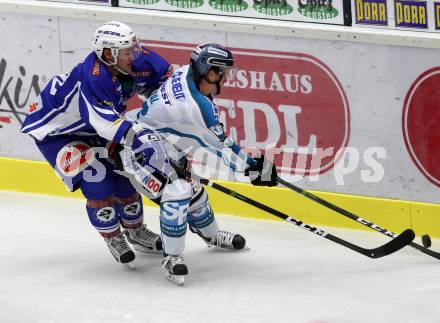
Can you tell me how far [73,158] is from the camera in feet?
20.7

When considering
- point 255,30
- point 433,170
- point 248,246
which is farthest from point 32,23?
point 433,170

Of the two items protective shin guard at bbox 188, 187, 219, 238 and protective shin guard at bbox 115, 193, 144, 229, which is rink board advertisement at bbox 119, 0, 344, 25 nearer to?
protective shin guard at bbox 188, 187, 219, 238

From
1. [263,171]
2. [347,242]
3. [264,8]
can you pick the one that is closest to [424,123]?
[347,242]

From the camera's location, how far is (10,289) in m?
6.11

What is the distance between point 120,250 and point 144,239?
34 cm

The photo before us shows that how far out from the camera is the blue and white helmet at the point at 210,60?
605 centimetres

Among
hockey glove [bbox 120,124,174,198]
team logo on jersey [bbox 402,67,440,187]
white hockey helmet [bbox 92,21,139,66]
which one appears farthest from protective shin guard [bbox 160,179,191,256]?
team logo on jersey [bbox 402,67,440,187]

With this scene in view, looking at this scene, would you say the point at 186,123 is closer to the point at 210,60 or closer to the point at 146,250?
the point at 210,60

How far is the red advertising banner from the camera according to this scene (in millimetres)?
7070

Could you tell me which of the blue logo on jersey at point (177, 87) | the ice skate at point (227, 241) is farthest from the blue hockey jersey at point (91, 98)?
the ice skate at point (227, 241)

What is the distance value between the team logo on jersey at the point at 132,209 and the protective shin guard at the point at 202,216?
0.29 m

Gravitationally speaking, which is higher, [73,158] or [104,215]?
[73,158]

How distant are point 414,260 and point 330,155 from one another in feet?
3.17

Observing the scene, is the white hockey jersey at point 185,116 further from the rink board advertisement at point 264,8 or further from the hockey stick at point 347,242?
the rink board advertisement at point 264,8
